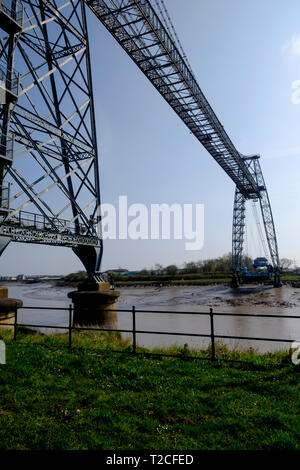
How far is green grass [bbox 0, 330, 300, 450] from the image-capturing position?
2957mm

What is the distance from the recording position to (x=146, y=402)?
3.88m

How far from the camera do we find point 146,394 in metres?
4.14

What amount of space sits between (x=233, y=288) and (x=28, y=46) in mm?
40742

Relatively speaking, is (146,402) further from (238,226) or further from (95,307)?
(238,226)

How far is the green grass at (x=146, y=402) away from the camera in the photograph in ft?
9.70

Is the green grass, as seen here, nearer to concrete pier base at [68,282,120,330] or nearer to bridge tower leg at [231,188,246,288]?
concrete pier base at [68,282,120,330]

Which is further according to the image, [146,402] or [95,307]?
[95,307]

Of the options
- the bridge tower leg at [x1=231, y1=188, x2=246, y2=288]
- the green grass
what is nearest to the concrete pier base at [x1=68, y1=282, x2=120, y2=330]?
the green grass

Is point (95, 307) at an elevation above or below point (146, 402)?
below

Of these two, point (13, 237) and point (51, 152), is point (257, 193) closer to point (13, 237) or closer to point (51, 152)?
point (51, 152)

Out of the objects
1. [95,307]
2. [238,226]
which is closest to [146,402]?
[95,307]

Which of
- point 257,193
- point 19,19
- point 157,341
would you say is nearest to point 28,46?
point 19,19

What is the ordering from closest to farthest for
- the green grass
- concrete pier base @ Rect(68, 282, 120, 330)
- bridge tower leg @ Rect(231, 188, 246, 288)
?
the green grass → concrete pier base @ Rect(68, 282, 120, 330) → bridge tower leg @ Rect(231, 188, 246, 288)

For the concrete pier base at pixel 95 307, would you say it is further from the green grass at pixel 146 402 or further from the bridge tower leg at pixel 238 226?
the bridge tower leg at pixel 238 226
